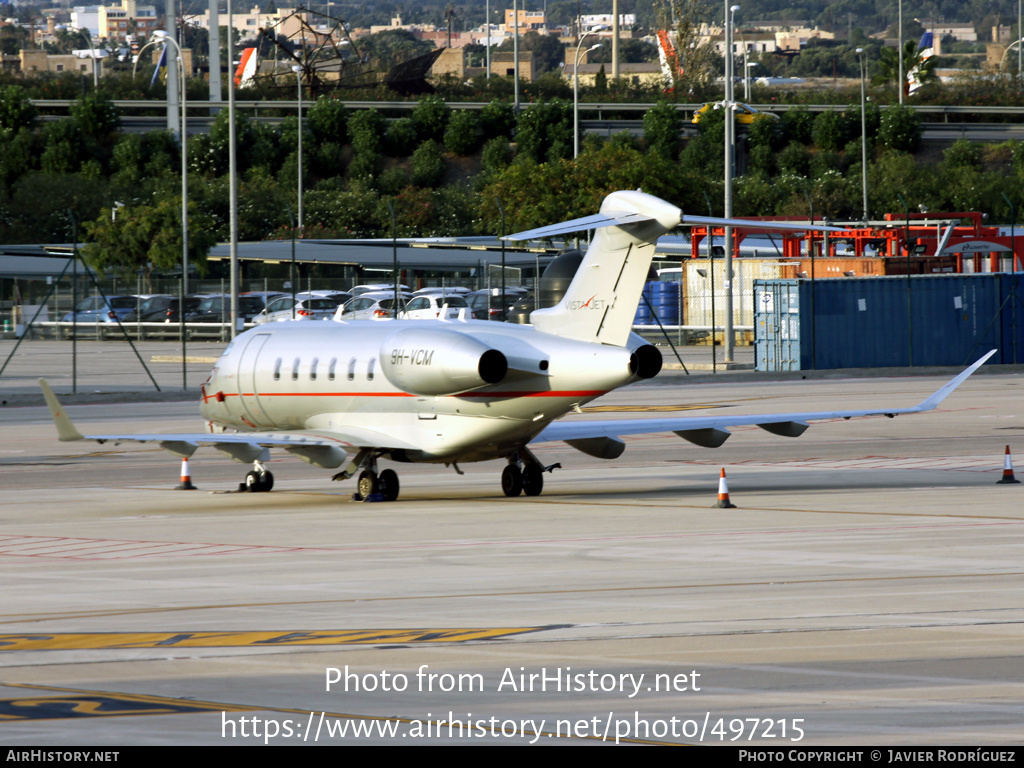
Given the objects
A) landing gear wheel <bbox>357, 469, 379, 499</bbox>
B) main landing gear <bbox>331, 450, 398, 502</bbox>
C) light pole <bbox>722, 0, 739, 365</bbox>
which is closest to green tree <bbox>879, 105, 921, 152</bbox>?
light pole <bbox>722, 0, 739, 365</bbox>

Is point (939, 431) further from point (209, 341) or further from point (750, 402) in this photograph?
point (209, 341)

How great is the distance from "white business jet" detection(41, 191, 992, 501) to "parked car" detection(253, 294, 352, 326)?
125 feet

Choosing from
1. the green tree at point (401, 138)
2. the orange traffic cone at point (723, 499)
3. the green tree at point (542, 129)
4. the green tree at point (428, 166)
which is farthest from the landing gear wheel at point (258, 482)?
the green tree at point (401, 138)

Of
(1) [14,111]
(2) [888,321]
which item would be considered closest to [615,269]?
(2) [888,321]

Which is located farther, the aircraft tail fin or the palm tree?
the palm tree

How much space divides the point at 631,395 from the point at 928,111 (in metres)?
84.9

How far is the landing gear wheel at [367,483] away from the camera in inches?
953

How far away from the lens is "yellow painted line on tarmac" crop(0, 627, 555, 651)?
12.4 metres

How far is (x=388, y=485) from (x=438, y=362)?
9.21 feet

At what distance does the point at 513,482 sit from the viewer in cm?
2436

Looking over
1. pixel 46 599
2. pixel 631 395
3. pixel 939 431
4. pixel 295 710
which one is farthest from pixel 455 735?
pixel 631 395

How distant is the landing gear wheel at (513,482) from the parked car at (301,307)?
131 feet

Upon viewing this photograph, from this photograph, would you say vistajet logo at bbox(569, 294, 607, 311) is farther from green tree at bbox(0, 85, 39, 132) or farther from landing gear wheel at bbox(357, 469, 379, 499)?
green tree at bbox(0, 85, 39, 132)
